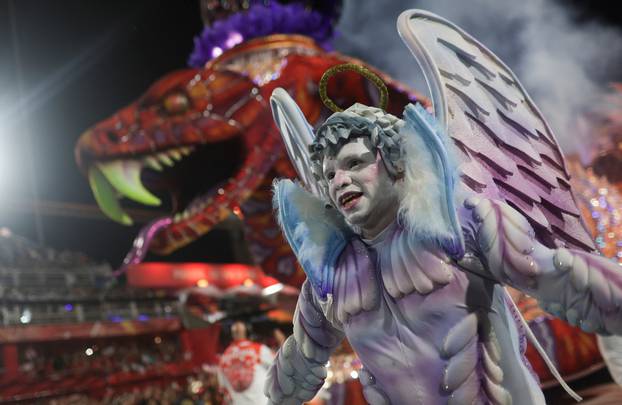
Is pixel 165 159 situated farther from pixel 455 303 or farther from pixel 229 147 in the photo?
pixel 455 303

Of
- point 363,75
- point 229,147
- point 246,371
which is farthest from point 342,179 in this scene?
point 229,147

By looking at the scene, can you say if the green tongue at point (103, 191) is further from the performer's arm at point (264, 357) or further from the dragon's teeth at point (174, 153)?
the performer's arm at point (264, 357)

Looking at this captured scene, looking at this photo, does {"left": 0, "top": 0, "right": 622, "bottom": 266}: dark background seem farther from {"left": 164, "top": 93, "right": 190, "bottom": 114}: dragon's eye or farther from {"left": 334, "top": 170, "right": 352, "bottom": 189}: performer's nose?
{"left": 334, "top": 170, "right": 352, "bottom": 189}: performer's nose

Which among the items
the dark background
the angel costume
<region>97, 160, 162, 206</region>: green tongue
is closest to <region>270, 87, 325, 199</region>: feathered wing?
the angel costume

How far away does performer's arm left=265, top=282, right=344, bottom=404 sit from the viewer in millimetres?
1500

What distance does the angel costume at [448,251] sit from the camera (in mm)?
1159

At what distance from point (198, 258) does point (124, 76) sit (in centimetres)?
588

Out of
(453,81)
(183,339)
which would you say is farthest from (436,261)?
(183,339)

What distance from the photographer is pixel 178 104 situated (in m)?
4.34

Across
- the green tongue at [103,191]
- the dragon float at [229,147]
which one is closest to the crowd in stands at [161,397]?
the dragon float at [229,147]

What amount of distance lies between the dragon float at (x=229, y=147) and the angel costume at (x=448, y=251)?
2.45m

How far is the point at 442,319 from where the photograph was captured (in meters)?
1.23

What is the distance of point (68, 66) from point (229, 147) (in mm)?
2963

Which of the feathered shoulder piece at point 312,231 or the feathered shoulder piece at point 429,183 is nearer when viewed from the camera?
the feathered shoulder piece at point 429,183
